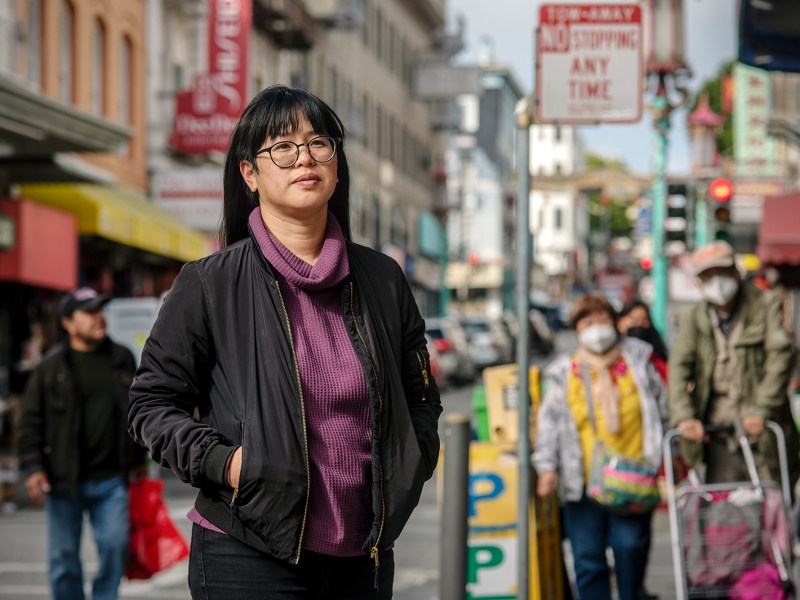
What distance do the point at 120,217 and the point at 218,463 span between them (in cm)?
2145

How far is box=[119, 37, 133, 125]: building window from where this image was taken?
97.2ft

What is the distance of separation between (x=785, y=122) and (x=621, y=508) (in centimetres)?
1961

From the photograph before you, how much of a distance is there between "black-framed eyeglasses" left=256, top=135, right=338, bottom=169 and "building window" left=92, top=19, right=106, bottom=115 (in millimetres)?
24900

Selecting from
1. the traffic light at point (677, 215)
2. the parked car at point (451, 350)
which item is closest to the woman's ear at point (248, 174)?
the traffic light at point (677, 215)

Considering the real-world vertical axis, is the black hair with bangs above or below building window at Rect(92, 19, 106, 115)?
below

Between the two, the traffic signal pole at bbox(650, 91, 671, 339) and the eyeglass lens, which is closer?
the eyeglass lens

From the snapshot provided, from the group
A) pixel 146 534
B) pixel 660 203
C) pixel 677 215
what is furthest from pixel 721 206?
pixel 146 534

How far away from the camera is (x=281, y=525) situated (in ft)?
12.0

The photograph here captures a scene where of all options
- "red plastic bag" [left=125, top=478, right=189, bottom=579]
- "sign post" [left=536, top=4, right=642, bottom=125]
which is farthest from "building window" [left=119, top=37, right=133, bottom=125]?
"sign post" [left=536, top=4, right=642, bottom=125]

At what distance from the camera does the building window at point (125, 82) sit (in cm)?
2963

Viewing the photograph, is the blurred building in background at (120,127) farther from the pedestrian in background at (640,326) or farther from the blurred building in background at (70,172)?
the pedestrian in background at (640,326)

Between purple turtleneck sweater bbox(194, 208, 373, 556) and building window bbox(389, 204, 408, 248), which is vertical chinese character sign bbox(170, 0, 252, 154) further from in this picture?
building window bbox(389, 204, 408, 248)

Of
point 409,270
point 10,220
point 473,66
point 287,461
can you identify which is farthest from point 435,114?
point 287,461

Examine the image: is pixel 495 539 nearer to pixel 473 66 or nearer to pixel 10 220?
pixel 10 220
